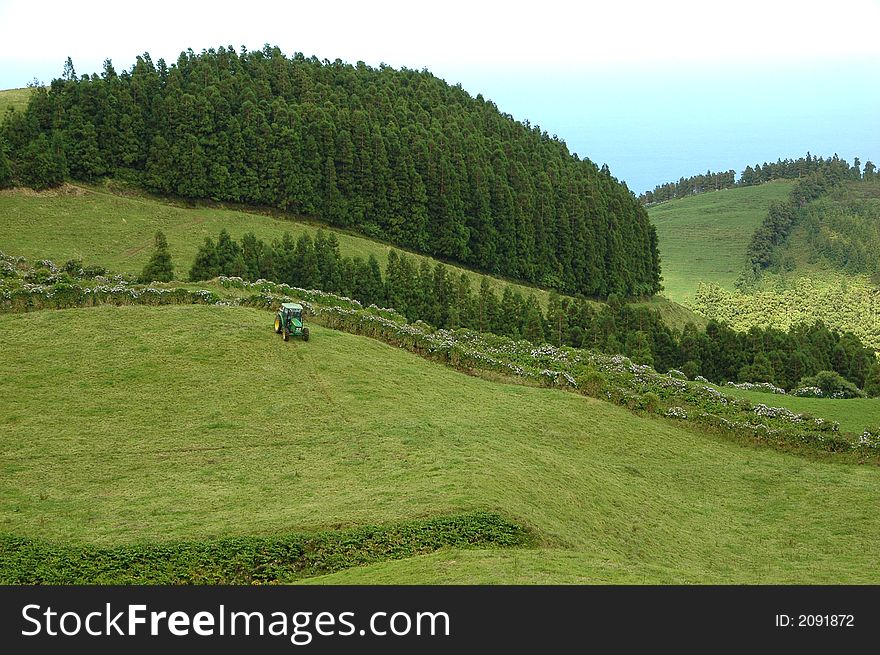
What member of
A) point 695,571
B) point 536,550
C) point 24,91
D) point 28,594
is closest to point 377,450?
point 536,550

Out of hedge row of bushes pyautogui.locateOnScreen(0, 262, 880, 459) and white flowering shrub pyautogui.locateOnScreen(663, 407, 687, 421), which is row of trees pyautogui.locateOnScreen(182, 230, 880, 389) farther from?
white flowering shrub pyautogui.locateOnScreen(663, 407, 687, 421)

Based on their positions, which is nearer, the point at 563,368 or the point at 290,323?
the point at 290,323

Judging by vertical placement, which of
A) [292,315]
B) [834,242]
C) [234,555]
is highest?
[834,242]

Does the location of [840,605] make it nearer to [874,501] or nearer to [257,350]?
[874,501]

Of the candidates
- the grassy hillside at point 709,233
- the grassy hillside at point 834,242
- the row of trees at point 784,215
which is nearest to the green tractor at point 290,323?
the grassy hillside at point 709,233

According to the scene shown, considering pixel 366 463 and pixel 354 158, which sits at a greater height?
pixel 354 158

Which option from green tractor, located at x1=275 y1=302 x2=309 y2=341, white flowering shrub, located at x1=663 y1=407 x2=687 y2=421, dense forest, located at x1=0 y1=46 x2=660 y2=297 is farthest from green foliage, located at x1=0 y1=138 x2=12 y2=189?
white flowering shrub, located at x1=663 y1=407 x2=687 y2=421

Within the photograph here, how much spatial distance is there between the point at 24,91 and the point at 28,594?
312 ft

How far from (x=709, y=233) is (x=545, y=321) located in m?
109

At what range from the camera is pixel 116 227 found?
253 feet

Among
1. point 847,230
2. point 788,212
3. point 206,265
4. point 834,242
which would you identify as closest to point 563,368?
point 206,265

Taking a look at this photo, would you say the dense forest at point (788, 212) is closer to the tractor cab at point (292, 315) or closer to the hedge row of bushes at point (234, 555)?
the tractor cab at point (292, 315)

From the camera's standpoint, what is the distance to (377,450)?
3061 cm

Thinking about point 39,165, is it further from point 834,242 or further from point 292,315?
point 834,242
